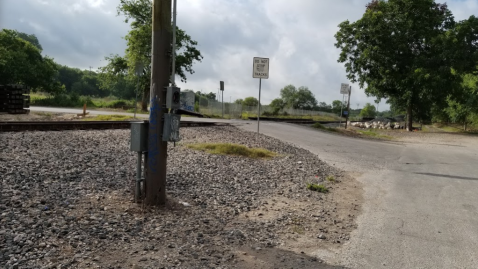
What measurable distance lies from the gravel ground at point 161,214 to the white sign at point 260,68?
623 cm

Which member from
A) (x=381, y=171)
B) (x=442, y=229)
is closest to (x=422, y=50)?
(x=381, y=171)

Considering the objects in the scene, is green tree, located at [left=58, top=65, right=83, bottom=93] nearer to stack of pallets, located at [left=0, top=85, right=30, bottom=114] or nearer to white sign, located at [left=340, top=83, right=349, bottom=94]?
stack of pallets, located at [left=0, top=85, right=30, bottom=114]

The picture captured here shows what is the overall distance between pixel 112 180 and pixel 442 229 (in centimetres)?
514

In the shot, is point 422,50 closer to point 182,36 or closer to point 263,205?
point 182,36

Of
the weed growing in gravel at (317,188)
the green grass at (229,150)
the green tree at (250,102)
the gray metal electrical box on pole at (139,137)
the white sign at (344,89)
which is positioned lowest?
the weed growing in gravel at (317,188)

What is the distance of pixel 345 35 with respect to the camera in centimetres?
3647

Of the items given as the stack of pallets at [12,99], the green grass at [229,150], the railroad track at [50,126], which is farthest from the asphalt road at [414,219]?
the stack of pallets at [12,99]

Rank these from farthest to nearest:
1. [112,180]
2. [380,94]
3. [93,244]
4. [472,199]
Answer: [380,94]
[472,199]
[112,180]
[93,244]

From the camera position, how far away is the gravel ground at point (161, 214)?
13.3 ft

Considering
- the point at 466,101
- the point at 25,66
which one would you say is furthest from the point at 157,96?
the point at 25,66

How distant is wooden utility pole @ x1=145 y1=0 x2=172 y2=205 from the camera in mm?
5594

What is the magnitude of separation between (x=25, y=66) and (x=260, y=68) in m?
40.7

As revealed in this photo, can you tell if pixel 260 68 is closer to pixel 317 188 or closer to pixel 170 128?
pixel 317 188

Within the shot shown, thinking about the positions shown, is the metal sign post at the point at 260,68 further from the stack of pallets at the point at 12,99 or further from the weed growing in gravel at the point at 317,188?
the stack of pallets at the point at 12,99
